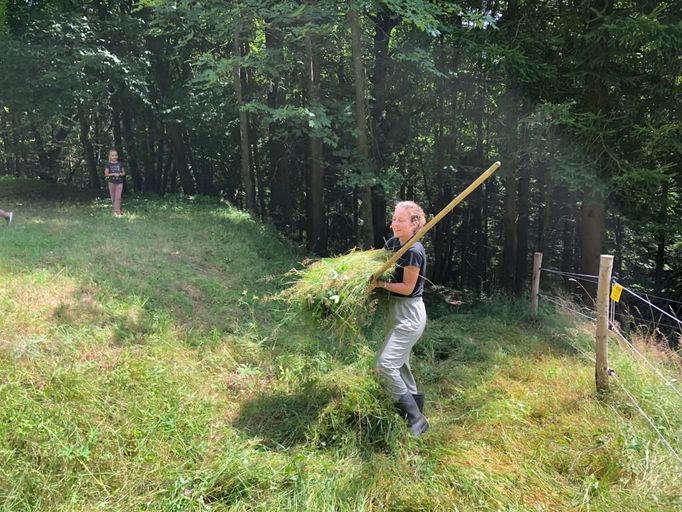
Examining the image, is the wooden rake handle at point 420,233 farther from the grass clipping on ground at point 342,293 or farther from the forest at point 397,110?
the forest at point 397,110

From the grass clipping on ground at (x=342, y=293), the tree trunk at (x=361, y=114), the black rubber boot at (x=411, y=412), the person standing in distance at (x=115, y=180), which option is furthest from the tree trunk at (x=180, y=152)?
the black rubber boot at (x=411, y=412)

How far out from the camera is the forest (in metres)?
8.77

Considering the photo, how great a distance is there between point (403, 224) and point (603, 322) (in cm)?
188

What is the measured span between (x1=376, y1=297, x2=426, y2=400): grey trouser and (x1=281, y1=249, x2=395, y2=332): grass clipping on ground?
0.75 feet

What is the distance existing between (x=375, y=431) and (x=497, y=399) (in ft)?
4.25

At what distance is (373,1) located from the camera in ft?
27.7

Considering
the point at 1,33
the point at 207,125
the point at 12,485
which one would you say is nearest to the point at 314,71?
the point at 207,125

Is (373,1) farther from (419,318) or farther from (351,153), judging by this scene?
(419,318)

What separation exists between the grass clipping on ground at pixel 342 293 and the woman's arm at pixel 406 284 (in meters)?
0.17

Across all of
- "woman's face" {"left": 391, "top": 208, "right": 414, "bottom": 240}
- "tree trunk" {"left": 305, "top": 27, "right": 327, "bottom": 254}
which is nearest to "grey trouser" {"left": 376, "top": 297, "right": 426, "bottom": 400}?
"woman's face" {"left": 391, "top": 208, "right": 414, "bottom": 240}

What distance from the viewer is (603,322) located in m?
4.16

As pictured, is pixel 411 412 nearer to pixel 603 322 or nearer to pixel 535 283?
pixel 603 322

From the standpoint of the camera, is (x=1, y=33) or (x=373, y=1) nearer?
(x=373, y=1)

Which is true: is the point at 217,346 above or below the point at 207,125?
below
